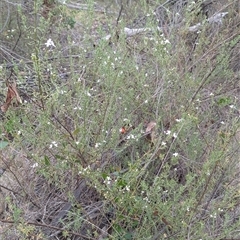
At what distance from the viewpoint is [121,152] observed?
243 centimetres

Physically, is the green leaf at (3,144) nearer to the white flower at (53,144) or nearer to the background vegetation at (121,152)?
the background vegetation at (121,152)

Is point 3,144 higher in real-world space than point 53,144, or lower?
lower

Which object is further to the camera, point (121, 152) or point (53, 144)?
point (121, 152)

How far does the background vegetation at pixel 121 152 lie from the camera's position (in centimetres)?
202

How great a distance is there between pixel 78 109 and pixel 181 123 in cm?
53

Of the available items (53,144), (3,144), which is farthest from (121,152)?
(3,144)

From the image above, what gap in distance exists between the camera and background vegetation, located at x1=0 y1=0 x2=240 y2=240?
2.02 metres

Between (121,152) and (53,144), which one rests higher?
(53,144)

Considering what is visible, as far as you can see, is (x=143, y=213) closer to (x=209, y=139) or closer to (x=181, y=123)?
(x=181, y=123)

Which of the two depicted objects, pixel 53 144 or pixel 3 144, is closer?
pixel 53 144

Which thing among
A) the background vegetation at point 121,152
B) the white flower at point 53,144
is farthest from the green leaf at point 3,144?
the white flower at point 53,144

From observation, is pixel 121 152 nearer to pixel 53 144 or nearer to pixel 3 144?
pixel 53 144

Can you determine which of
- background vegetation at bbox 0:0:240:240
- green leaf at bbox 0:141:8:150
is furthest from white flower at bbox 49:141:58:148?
green leaf at bbox 0:141:8:150

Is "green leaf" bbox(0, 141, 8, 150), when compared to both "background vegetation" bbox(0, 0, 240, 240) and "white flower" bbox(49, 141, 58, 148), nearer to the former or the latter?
"background vegetation" bbox(0, 0, 240, 240)
